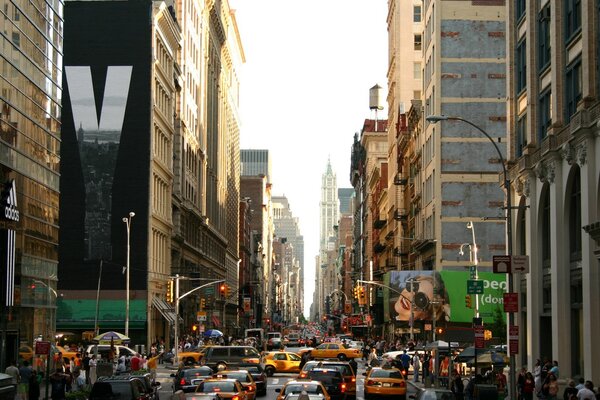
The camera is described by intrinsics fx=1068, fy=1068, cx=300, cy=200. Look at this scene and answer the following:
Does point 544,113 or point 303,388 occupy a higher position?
point 544,113

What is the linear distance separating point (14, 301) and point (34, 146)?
25.0ft

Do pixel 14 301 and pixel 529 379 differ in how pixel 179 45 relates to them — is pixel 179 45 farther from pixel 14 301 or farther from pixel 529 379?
pixel 529 379

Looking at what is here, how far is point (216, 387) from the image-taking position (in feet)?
112

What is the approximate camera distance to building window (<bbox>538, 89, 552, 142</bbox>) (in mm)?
45625

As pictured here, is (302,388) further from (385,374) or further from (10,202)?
(10,202)

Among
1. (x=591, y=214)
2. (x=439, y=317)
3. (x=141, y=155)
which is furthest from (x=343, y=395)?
(x=141, y=155)

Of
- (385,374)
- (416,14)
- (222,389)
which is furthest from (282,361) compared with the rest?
(416,14)

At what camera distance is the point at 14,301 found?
154ft

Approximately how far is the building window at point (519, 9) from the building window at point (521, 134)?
191 inches

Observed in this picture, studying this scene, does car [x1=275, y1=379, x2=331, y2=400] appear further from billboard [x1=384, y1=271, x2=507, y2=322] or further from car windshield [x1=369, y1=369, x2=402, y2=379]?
billboard [x1=384, y1=271, x2=507, y2=322]

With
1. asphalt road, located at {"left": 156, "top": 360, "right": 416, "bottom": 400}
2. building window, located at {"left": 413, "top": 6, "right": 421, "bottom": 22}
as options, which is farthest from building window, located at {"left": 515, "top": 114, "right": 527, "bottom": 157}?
building window, located at {"left": 413, "top": 6, "right": 421, "bottom": 22}

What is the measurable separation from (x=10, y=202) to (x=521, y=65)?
24.6 meters

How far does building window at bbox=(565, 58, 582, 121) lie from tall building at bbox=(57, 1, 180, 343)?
→ 4652 centimetres

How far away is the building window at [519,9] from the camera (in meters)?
51.1
